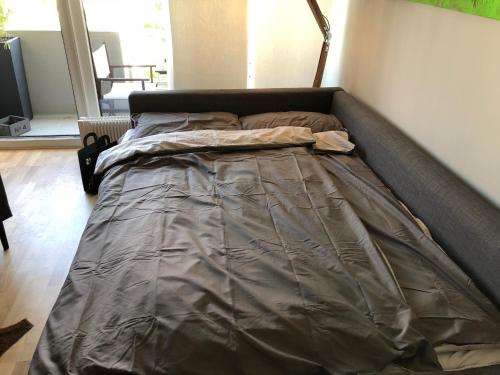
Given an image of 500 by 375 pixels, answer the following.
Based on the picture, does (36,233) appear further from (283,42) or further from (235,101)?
(283,42)

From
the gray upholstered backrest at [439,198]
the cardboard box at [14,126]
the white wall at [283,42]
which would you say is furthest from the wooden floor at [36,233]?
the gray upholstered backrest at [439,198]

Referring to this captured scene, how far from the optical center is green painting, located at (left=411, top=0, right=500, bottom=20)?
1.47 meters

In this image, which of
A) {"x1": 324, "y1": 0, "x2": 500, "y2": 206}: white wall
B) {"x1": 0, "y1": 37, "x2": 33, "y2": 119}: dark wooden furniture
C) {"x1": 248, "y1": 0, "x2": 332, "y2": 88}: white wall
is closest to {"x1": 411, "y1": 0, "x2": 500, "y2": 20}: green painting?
{"x1": 324, "y1": 0, "x2": 500, "y2": 206}: white wall

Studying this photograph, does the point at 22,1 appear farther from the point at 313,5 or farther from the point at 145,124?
the point at 313,5

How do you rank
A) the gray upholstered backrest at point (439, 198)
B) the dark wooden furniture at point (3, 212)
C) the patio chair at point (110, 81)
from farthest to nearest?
1. the patio chair at point (110, 81)
2. the dark wooden furniture at point (3, 212)
3. the gray upholstered backrest at point (439, 198)

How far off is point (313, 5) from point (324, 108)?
0.70 meters

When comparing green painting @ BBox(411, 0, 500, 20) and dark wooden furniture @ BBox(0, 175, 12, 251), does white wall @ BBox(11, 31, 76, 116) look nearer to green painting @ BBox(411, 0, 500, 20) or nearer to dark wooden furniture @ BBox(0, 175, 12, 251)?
dark wooden furniture @ BBox(0, 175, 12, 251)

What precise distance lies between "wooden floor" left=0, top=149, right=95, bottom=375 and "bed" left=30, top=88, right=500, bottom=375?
536mm

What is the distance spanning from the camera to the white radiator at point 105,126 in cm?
307

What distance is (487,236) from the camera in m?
1.38

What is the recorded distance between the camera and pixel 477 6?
1.56 meters

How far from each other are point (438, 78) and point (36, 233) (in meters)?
2.34

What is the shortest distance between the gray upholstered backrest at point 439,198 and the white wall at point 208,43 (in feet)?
3.90

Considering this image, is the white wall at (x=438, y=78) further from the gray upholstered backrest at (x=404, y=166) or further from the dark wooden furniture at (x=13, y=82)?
the dark wooden furniture at (x=13, y=82)
